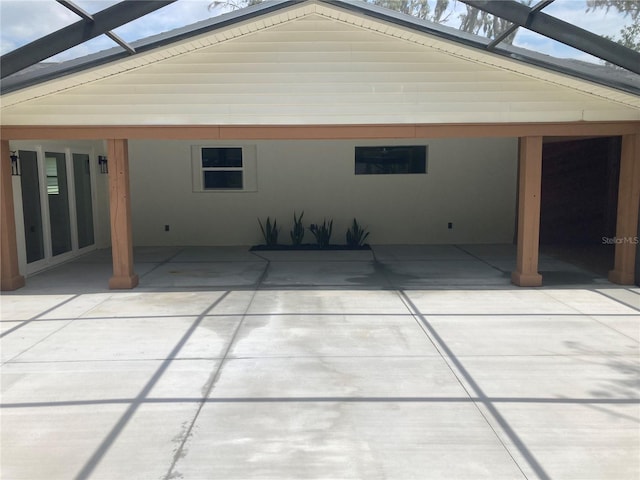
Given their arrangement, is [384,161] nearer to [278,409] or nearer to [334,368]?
[334,368]

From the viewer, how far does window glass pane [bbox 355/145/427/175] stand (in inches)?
472

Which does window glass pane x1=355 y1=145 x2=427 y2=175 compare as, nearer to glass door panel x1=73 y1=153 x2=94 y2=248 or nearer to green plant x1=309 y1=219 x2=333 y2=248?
green plant x1=309 y1=219 x2=333 y2=248

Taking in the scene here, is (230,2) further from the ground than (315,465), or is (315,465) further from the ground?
(230,2)

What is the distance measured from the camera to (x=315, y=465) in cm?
314

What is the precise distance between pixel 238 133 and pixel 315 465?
539cm

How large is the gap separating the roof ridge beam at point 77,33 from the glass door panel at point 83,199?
4.72 meters

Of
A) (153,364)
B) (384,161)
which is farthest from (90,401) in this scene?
(384,161)

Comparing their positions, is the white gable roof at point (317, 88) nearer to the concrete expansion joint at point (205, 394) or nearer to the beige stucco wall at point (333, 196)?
the concrete expansion joint at point (205, 394)

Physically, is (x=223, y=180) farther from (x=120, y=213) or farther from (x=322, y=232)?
(x=120, y=213)

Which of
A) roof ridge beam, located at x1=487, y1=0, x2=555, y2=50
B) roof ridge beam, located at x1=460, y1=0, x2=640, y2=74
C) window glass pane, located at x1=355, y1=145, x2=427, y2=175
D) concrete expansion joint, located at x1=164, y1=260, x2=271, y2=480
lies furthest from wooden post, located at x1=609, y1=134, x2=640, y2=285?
concrete expansion joint, located at x1=164, y1=260, x2=271, y2=480

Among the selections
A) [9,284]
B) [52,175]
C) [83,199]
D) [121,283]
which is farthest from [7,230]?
[83,199]

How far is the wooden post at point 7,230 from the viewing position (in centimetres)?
756

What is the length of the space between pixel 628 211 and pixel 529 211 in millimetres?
1484

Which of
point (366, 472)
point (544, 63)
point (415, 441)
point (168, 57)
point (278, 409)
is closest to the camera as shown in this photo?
point (366, 472)
